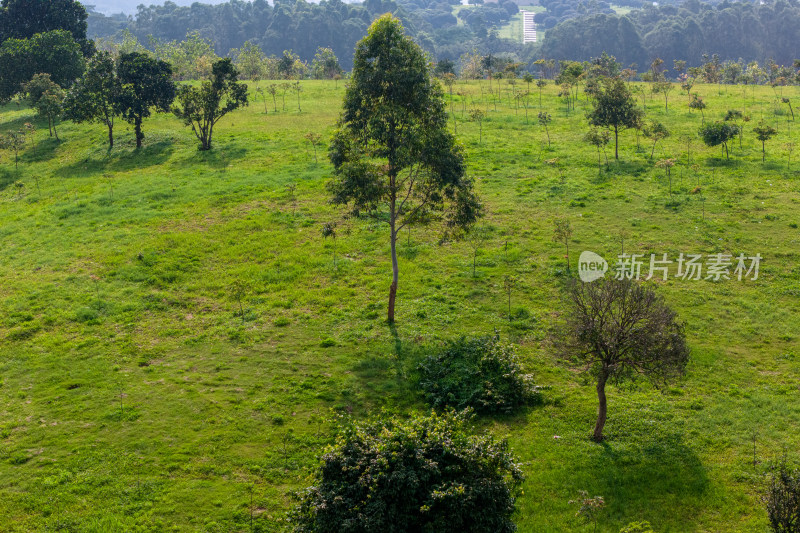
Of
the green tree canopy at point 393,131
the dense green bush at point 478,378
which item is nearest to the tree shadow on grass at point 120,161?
the green tree canopy at point 393,131

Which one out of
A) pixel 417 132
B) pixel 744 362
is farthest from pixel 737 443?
pixel 417 132

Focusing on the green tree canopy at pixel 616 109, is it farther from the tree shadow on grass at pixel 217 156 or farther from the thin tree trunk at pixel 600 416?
the thin tree trunk at pixel 600 416

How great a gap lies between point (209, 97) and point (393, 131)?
1410 inches

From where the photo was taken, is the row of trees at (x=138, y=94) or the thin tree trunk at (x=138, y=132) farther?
the thin tree trunk at (x=138, y=132)

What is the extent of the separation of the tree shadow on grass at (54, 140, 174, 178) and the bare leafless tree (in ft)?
155

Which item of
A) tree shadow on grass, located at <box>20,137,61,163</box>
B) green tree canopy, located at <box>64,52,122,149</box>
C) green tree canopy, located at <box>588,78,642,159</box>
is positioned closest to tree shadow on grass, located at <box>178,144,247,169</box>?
green tree canopy, located at <box>64,52,122,149</box>

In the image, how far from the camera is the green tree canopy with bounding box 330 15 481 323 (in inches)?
1092

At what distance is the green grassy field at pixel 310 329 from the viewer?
65.7 feet

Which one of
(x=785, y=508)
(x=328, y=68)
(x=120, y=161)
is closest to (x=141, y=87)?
(x=120, y=161)

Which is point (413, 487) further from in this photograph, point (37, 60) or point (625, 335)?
point (37, 60)

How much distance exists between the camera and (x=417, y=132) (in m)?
27.9

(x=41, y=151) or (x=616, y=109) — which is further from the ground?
(x=616, y=109)

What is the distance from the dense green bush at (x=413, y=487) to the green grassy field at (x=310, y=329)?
3.15 metres

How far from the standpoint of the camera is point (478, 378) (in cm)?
2519
